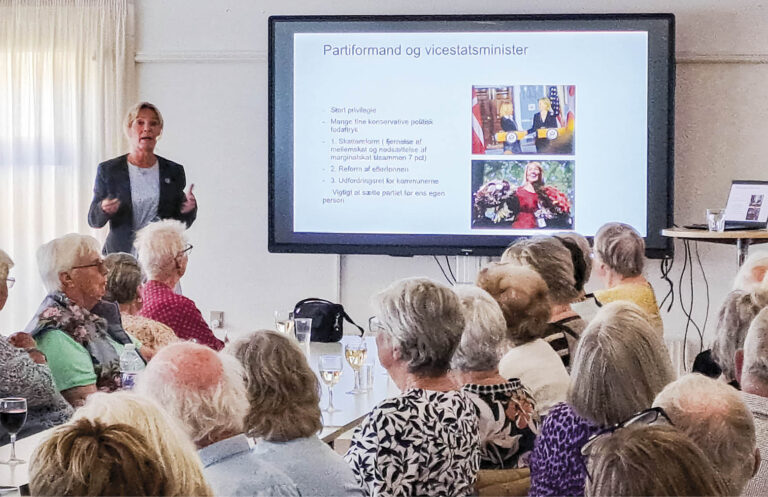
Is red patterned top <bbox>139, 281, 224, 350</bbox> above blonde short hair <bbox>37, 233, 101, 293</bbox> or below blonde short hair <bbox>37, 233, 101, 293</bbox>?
below

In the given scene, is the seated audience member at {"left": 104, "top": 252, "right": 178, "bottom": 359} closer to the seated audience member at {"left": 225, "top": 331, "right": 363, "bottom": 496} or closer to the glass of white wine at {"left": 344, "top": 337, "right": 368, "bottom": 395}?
the glass of white wine at {"left": 344, "top": 337, "right": 368, "bottom": 395}

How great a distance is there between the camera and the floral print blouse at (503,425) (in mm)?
2811

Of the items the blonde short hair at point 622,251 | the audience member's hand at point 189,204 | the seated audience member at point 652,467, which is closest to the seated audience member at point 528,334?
the blonde short hair at point 622,251

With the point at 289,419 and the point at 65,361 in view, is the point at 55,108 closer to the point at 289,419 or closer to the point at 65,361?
the point at 65,361

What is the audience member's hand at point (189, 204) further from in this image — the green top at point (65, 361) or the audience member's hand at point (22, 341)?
the audience member's hand at point (22, 341)

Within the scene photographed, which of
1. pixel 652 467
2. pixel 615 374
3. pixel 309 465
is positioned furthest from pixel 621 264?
pixel 652 467

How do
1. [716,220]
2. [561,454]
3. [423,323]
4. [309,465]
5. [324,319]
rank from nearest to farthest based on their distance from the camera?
[309,465] < [561,454] < [423,323] < [324,319] < [716,220]

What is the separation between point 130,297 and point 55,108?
115 inches

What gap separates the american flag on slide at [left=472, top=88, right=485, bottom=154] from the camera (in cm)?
629

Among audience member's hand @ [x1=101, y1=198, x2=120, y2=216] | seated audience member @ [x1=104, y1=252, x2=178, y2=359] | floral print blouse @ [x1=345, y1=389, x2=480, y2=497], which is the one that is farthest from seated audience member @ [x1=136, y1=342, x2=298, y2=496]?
audience member's hand @ [x1=101, y1=198, x2=120, y2=216]

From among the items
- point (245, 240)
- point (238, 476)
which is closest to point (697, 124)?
point (245, 240)

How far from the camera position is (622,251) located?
4.59 meters

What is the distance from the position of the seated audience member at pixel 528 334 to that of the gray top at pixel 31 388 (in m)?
1.29

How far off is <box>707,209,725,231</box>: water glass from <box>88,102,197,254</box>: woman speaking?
8.82ft
